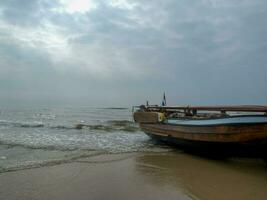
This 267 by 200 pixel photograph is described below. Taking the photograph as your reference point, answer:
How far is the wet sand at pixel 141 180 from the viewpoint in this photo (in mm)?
6129

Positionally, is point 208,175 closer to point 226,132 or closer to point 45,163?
point 226,132

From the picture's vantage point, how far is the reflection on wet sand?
643 centimetres

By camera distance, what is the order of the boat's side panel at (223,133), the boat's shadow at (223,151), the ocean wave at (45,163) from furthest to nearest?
the boat's shadow at (223,151), the boat's side panel at (223,133), the ocean wave at (45,163)

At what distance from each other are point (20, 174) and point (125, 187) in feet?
10.2

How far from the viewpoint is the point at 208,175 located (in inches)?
315

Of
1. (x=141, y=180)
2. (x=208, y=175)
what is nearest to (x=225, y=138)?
(x=208, y=175)

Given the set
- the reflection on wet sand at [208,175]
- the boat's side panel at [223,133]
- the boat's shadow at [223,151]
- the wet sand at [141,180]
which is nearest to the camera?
the wet sand at [141,180]

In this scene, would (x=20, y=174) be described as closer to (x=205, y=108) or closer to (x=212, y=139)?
(x=212, y=139)

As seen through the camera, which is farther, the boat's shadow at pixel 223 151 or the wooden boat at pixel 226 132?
the boat's shadow at pixel 223 151

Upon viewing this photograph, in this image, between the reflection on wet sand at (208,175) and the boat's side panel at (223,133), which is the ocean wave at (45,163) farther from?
the boat's side panel at (223,133)

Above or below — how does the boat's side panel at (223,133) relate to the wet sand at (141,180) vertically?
above

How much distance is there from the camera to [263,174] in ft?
27.1

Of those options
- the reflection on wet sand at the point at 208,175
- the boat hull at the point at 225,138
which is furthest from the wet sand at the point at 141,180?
the boat hull at the point at 225,138

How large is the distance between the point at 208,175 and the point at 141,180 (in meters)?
2.01
